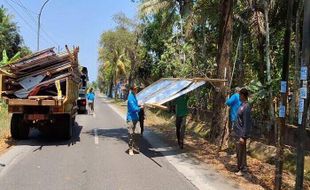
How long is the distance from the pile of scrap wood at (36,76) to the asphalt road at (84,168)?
1582 millimetres

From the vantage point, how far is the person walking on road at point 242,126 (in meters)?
10.6

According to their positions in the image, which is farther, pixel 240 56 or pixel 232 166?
pixel 240 56

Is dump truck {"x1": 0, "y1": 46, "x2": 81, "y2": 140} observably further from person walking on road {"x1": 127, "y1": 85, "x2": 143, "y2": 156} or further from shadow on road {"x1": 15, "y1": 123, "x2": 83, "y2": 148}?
person walking on road {"x1": 127, "y1": 85, "x2": 143, "y2": 156}

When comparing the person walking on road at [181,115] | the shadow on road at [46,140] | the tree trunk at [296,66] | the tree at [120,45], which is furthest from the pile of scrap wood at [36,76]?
the tree at [120,45]

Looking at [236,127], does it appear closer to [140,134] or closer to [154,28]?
[140,134]

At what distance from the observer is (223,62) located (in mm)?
14930

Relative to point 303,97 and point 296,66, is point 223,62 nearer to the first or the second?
point 296,66

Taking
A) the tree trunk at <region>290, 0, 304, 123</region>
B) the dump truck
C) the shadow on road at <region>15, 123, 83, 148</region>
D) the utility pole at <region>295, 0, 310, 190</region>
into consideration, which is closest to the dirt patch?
the utility pole at <region>295, 0, 310, 190</region>

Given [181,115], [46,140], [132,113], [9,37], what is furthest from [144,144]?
[9,37]

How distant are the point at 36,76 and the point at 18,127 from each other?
177 cm

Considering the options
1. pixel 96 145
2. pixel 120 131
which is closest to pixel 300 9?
pixel 96 145

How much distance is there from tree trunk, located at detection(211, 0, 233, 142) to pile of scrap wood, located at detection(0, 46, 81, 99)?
458 cm

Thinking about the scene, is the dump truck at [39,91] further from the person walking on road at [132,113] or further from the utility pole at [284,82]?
the utility pole at [284,82]

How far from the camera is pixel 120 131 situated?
2041 cm
